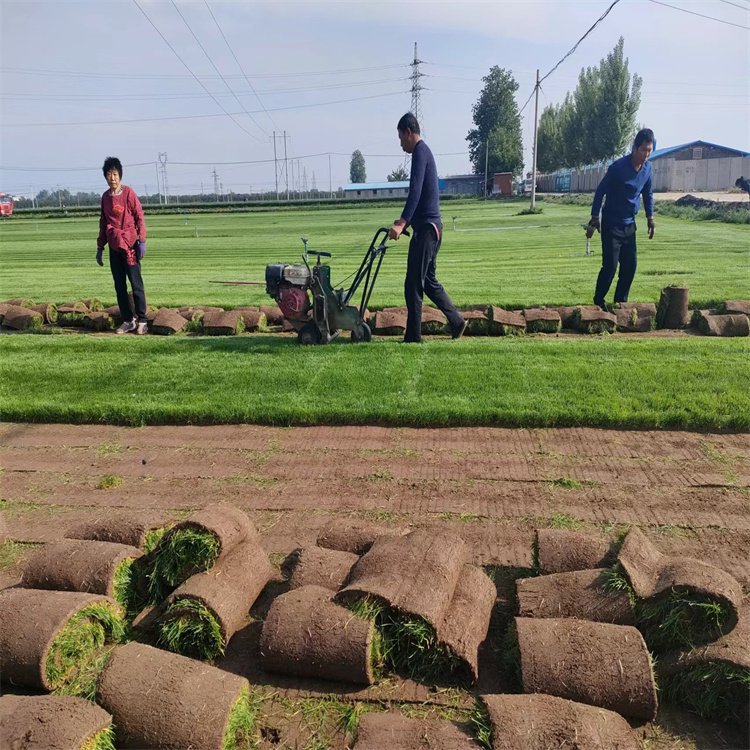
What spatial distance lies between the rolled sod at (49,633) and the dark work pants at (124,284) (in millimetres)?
6936

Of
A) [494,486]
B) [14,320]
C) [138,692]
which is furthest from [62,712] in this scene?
[14,320]

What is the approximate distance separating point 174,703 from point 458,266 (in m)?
14.2

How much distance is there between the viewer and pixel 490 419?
5676mm

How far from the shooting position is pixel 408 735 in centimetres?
241

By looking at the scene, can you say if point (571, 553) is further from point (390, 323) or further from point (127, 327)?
point (127, 327)

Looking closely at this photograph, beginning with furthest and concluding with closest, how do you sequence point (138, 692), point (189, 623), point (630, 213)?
point (630, 213) < point (189, 623) < point (138, 692)

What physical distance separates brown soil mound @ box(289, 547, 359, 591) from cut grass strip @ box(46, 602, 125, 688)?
835 millimetres

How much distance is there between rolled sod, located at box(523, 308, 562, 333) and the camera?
8781 millimetres

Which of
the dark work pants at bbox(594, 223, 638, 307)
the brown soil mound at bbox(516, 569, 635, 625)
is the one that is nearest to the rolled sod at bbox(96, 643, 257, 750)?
the brown soil mound at bbox(516, 569, 635, 625)

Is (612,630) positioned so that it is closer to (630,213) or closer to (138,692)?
(138,692)

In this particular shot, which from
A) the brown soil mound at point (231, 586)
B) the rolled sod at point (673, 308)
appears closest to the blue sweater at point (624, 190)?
the rolled sod at point (673, 308)

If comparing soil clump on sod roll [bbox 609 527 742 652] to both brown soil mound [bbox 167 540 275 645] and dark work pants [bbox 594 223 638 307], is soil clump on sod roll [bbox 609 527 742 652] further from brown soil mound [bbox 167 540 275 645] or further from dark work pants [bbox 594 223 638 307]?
dark work pants [bbox 594 223 638 307]

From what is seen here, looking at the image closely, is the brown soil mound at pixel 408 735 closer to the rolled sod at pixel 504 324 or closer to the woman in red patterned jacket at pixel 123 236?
the rolled sod at pixel 504 324

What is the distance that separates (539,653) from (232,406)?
397cm
